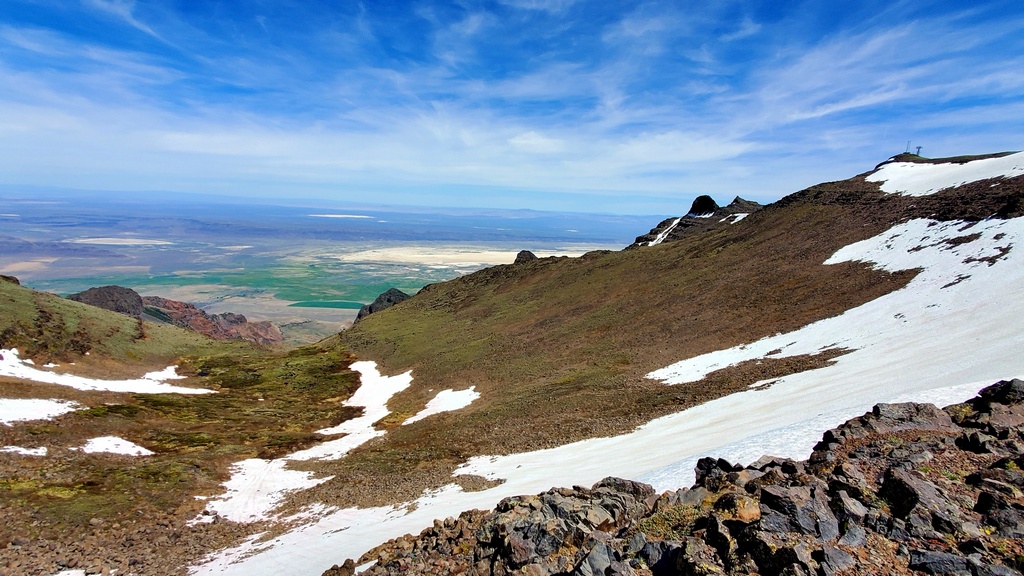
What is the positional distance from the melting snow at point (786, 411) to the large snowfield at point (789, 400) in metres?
0.08

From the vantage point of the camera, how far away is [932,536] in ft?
28.9

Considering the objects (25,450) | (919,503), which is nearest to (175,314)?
(25,450)

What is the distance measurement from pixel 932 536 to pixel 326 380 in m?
62.4

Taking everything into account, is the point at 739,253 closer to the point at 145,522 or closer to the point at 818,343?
the point at 818,343

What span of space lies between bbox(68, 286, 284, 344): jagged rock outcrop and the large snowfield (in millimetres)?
101763

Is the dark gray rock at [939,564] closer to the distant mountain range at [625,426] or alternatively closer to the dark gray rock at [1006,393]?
the distant mountain range at [625,426]

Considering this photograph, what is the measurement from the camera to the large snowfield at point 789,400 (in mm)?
18359

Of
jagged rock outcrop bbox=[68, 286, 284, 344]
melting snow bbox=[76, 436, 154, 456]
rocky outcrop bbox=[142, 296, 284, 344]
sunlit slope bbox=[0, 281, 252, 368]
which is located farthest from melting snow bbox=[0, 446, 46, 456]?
rocky outcrop bbox=[142, 296, 284, 344]

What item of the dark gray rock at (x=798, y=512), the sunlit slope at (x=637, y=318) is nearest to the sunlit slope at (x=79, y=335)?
the sunlit slope at (x=637, y=318)

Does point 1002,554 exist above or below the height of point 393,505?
above

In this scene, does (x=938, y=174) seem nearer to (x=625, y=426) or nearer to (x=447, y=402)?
(x=625, y=426)

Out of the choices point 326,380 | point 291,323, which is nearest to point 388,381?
point 326,380

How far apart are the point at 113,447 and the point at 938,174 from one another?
99.7 metres

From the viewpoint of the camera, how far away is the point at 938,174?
2751 inches
